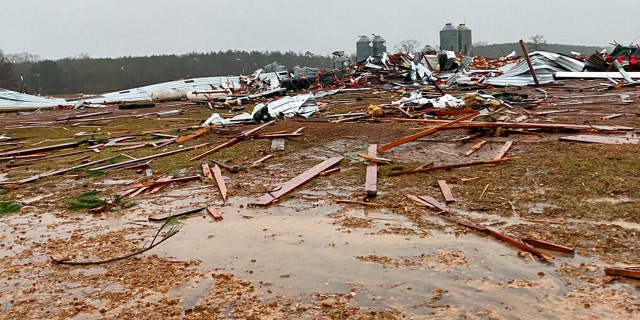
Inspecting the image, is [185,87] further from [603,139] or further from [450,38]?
[603,139]

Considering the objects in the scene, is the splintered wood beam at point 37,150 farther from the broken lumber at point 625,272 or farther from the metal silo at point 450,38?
the metal silo at point 450,38

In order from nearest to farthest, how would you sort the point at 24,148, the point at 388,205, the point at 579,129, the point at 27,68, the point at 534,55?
the point at 388,205
the point at 579,129
the point at 24,148
the point at 534,55
the point at 27,68

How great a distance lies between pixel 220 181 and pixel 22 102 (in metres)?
27.7

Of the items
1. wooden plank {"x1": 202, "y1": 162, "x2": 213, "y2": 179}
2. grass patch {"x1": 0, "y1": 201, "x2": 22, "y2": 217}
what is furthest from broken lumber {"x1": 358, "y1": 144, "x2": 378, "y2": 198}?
grass patch {"x1": 0, "y1": 201, "x2": 22, "y2": 217}

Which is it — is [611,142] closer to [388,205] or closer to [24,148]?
[388,205]

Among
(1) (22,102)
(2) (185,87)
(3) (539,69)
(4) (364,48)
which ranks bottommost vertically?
(1) (22,102)

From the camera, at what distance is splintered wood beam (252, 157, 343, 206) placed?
6103mm

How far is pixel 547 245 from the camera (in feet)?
13.3

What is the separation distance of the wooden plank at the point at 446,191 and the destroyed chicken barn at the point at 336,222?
0.09 feet

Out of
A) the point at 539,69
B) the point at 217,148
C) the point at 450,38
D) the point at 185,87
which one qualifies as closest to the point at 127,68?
the point at 185,87

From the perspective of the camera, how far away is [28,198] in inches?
286

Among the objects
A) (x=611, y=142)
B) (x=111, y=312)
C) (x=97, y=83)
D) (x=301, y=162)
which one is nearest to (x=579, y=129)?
(x=611, y=142)

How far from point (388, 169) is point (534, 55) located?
18019 millimetres

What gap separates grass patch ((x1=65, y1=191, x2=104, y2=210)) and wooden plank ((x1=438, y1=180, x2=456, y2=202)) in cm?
446
